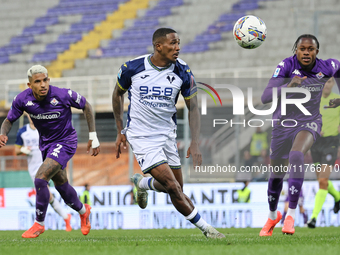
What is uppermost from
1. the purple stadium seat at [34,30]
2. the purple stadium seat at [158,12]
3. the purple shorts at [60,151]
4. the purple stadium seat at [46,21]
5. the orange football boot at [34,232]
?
the purple stadium seat at [158,12]

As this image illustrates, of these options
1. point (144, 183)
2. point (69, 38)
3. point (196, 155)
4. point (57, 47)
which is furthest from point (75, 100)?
point (69, 38)

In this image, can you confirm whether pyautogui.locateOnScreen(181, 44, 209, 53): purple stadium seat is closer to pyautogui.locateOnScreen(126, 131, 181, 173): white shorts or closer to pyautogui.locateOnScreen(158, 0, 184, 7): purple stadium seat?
pyautogui.locateOnScreen(158, 0, 184, 7): purple stadium seat

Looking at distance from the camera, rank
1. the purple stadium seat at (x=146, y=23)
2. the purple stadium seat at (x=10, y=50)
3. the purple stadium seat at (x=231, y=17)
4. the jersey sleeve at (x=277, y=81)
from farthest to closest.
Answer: the purple stadium seat at (x=10, y=50), the purple stadium seat at (x=146, y=23), the purple stadium seat at (x=231, y=17), the jersey sleeve at (x=277, y=81)

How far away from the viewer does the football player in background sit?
9.33 metres

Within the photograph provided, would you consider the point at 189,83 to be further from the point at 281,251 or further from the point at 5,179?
the point at 5,179

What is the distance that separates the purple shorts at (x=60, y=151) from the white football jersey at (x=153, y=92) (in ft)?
4.30

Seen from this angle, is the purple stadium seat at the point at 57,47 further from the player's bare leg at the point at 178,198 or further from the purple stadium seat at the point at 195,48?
the player's bare leg at the point at 178,198

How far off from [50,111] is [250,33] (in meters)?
2.96

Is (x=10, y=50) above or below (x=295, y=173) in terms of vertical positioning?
below

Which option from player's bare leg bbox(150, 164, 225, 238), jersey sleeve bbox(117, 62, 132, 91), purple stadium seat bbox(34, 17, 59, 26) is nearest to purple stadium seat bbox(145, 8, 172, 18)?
purple stadium seat bbox(34, 17, 59, 26)

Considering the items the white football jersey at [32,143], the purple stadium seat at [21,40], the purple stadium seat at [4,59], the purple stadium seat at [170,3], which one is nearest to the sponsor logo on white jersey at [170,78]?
A: the white football jersey at [32,143]

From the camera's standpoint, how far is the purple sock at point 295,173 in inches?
260

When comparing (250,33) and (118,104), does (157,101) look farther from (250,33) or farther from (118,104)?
(250,33)

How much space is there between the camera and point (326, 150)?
31.6 feet
